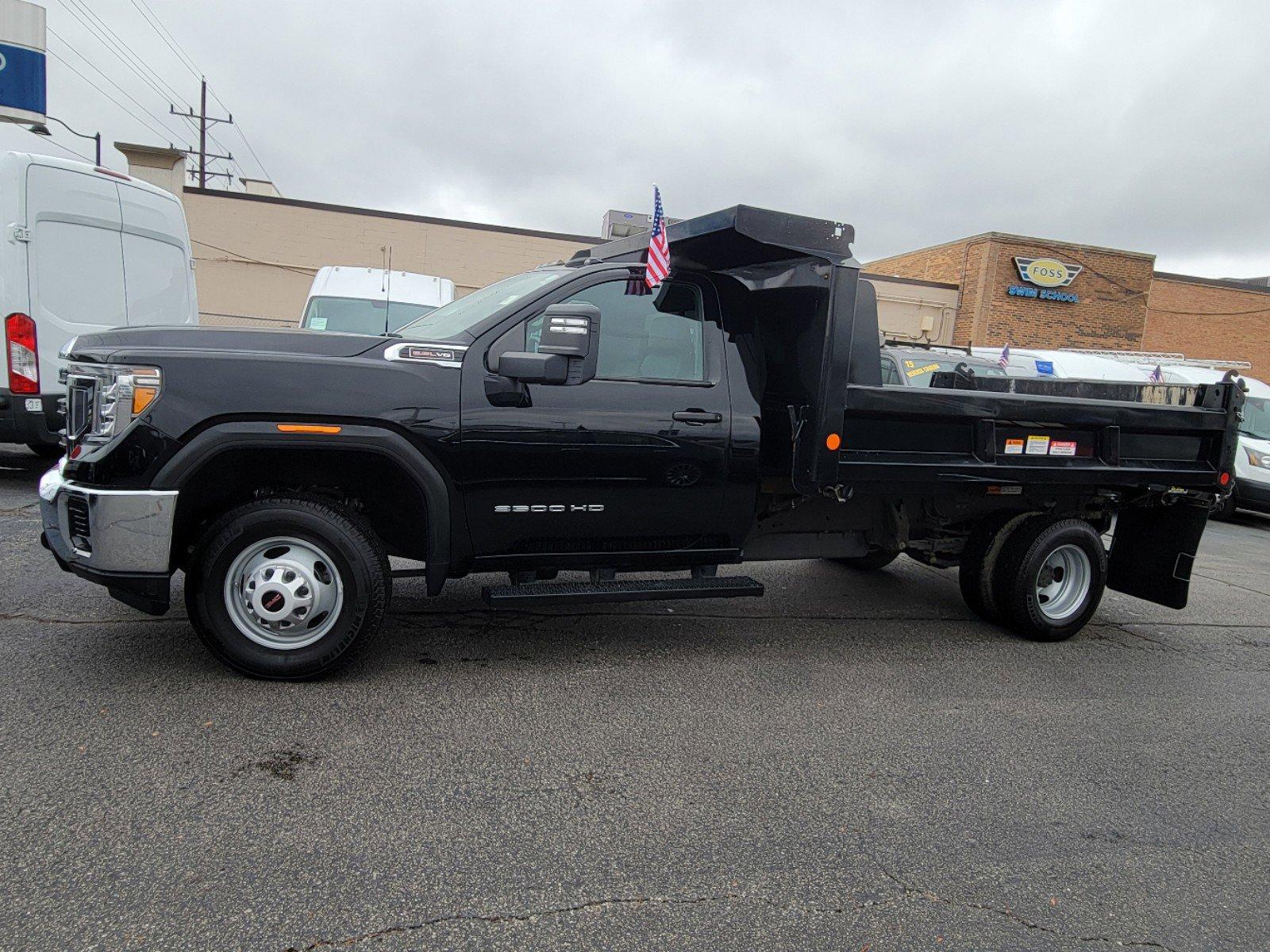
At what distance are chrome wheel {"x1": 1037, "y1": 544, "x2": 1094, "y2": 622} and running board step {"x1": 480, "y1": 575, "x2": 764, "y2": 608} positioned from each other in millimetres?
2154

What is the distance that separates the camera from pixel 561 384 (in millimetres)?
4109

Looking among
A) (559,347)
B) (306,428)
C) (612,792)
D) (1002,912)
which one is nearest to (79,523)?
(306,428)

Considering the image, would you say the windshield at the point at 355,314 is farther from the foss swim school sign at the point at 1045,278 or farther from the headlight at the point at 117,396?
the foss swim school sign at the point at 1045,278

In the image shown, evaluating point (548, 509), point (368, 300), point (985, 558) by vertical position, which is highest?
point (368, 300)

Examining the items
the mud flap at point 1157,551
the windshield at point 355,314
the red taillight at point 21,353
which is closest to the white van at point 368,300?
the windshield at point 355,314

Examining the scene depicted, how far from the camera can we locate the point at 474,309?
14.9 ft

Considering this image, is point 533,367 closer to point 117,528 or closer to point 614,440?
point 614,440

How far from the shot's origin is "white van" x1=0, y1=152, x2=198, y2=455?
23.3 feet

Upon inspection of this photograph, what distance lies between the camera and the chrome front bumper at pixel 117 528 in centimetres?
357

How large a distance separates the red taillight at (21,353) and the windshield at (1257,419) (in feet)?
49.6

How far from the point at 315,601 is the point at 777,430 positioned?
2545 millimetres

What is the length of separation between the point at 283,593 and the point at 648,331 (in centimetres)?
213

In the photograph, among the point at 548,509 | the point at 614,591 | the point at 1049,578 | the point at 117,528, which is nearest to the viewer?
the point at 117,528

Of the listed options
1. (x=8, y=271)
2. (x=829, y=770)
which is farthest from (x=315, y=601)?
(x=8, y=271)
